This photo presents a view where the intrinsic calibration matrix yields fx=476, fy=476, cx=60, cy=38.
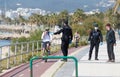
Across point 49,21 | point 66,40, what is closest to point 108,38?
point 66,40

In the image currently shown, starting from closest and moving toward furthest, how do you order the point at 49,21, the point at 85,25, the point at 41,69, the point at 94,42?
the point at 41,69 → the point at 94,42 → the point at 85,25 → the point at 49,21

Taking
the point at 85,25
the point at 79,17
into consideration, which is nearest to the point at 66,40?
the point at 85,25

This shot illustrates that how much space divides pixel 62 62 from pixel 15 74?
3.99m

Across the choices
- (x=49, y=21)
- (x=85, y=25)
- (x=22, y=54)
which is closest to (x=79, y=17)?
(x=49, y=21)

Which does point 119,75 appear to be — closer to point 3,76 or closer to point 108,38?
point 3,76

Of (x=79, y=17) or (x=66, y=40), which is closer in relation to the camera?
(x=66, y=40)

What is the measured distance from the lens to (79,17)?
140m

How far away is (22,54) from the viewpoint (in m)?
23.2

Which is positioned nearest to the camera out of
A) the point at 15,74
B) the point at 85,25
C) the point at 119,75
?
the point at 119,75

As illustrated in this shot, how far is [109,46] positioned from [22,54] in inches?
178

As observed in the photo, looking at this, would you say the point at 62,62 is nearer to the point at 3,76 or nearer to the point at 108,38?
the point at 108,38

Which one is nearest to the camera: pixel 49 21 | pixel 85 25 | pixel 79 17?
pixel 85 25

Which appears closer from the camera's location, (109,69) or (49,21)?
(109,69)

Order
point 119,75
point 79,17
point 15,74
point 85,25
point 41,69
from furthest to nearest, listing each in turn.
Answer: point 79,17 < point 85,25 < point 41,69 < point 15,74 < point 119,75
